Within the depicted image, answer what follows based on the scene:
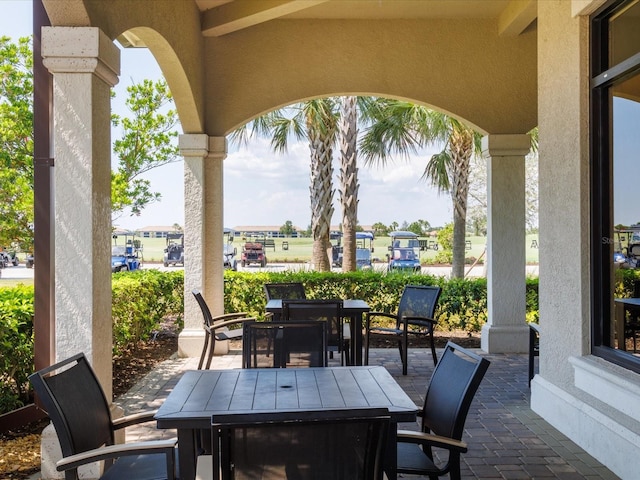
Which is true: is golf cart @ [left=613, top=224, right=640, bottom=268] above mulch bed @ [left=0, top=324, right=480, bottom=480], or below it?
above

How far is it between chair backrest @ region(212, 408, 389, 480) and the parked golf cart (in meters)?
28.9

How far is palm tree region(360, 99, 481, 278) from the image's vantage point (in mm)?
11648

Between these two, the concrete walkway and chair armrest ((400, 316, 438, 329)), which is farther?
chair armrest ((400, 316, 438, 329))

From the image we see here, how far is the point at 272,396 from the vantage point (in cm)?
262

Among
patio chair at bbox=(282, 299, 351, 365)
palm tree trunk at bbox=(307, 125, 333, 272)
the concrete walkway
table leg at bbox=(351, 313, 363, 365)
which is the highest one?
palm tree trunk at bbox=(307, 125, 333, 272)

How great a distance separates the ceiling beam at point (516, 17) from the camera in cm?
619

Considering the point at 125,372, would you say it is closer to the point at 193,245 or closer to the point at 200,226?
the point at 193,245

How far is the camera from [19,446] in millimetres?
4012

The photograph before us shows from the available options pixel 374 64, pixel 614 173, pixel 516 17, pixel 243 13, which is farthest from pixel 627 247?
pixel 243 13

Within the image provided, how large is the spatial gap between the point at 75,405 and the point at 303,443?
132 cm

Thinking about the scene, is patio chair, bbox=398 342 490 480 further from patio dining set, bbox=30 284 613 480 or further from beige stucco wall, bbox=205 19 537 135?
beige stucco wall, bbox=205 19 537 135

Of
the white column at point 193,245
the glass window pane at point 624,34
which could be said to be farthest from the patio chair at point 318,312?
the glass window pane at point 624,34

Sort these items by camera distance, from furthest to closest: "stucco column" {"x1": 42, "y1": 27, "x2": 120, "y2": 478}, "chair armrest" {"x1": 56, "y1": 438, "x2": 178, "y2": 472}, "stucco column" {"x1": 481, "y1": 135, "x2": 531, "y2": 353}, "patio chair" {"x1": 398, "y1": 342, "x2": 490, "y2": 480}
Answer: "stucco column" {"x1": 481, "y1": 135, "x2": 531, "y2": 353}, "stucco column" {"x1": 42, "y1": 27, "x2": 120, "y2": 478}, "patio chair" {"x1": 398, "y1": 342, "x2": 490, "y2": 480}, "chair armrest" {"x1": 56, "y1": 438, "x2": 178, "y2": 472}

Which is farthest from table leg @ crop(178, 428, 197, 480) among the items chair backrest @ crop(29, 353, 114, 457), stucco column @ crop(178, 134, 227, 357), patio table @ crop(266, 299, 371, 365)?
stucco column @ crop(178, 134, 227, 357)
